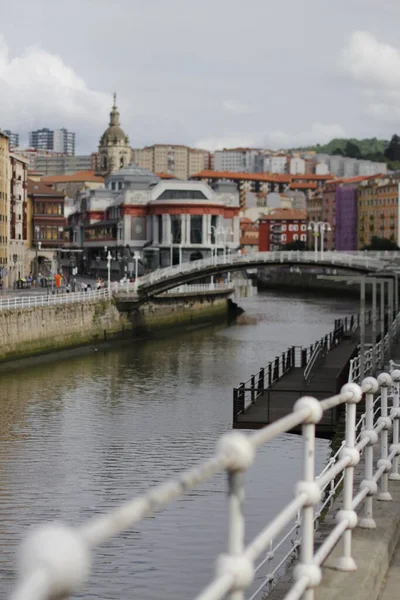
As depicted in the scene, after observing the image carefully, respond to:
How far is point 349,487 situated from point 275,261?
53134 mm

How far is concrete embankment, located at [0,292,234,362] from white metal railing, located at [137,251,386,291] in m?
1.87

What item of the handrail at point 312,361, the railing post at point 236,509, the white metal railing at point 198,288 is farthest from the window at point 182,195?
the railing post at point 236,509

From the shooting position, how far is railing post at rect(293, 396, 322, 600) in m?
4.17

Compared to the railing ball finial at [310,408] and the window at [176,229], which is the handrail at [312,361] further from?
the window at [176,229]

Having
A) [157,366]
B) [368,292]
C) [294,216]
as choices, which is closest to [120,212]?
[368,292]

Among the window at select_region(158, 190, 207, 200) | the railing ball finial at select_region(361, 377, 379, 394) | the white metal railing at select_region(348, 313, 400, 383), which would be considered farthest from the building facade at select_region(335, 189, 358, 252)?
the railing ball finial at select_region(361, 377, 379, 394)

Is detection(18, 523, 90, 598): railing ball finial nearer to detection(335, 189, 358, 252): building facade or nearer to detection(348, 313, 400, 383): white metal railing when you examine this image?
detection(348, 313, 400, 383): white metal railing

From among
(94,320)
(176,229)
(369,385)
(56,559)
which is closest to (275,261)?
(94,320)

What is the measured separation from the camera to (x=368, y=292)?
342 feet

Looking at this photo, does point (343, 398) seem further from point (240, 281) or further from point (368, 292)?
point (368, 292)

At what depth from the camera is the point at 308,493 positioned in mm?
4184

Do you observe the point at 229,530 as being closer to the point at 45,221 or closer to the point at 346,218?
the point at 45,221

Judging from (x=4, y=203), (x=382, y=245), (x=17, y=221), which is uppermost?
(x=4, y=203)

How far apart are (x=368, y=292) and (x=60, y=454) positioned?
85.2 meters
